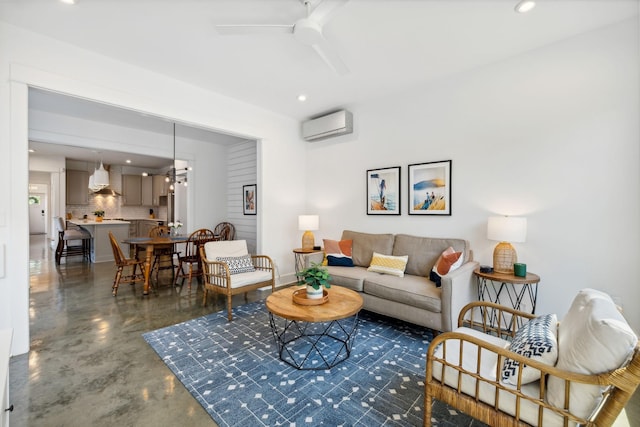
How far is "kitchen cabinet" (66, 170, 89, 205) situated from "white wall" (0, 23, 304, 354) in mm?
6592

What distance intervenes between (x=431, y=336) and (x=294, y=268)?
2.72 m

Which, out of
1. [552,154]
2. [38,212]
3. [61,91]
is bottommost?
[38,212]

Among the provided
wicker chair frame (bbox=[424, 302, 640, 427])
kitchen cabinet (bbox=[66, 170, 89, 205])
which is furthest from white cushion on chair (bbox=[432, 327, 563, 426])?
kitchen cabinet (bbox=[66, 170, 89, 205])

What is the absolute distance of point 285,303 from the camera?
241 centimetres

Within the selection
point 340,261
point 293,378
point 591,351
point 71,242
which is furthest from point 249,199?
point 591,351

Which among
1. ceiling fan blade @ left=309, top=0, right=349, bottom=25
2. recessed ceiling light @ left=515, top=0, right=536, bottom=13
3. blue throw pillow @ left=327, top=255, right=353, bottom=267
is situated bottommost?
blue throw pillow @ left=327, top=255, right=353, bottom=267

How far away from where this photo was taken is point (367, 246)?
3.88 m

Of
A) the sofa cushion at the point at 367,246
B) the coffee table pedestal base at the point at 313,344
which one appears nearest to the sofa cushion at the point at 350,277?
the sofa cushion at the point at 367,246

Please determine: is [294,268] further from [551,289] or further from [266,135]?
[551,289]

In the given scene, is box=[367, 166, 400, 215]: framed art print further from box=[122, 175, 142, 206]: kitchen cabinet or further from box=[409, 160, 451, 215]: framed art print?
box=[122, 175, 142, 206]: kitchen cabinet

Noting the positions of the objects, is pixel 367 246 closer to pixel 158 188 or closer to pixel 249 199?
pixel 249 199

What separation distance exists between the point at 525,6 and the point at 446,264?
2.32m

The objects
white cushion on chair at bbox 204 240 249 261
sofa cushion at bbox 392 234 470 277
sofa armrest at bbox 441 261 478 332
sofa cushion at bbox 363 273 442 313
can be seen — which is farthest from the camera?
white cushion on chair at bbox 204 240 249 261

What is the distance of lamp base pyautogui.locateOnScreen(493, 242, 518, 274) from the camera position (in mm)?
2820
